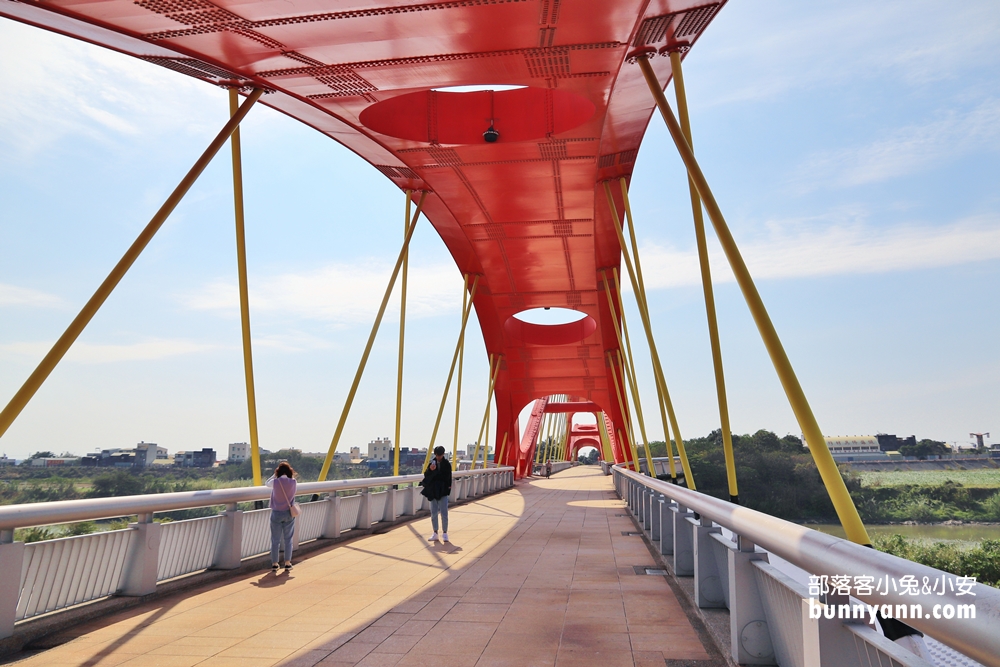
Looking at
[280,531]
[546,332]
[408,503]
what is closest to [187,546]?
[280,531]

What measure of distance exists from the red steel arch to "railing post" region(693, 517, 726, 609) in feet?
23.7

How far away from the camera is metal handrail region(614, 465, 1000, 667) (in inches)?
55.5

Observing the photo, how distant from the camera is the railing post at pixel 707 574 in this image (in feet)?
15.3

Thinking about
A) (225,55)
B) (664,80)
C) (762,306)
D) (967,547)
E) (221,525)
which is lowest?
(967,547)

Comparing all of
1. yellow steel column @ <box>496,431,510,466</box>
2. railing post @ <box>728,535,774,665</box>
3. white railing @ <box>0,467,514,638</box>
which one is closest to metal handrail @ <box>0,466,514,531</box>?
white railing @ <box>0,467,514,638</box>

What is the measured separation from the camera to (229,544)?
7.02 metres

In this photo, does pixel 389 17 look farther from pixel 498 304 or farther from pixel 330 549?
pixel 498 304

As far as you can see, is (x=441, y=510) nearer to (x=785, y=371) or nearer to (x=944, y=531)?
(x=785, y=371)

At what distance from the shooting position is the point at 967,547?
28.9 metres

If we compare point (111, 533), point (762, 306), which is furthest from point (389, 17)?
point (111, 533)

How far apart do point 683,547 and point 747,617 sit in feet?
8.89

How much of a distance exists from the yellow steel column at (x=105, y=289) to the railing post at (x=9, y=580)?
152cm

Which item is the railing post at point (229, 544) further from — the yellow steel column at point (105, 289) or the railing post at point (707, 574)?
the railing post at point (707, 574)

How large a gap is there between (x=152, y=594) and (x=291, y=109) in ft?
30.9
